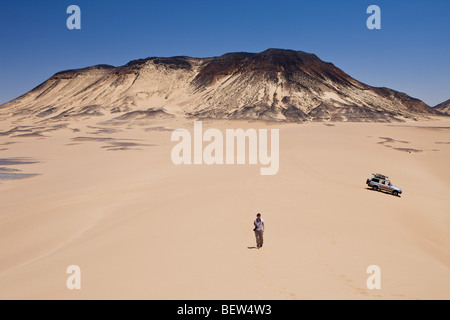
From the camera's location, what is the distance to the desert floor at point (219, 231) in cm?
653

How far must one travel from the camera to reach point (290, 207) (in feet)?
42.1

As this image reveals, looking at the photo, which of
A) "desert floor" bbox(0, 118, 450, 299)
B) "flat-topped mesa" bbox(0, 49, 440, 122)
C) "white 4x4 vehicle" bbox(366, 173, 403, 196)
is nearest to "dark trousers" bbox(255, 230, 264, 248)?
"desert floor" bbox(0, 118, 450, 299)

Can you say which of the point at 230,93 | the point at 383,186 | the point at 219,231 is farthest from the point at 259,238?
the point at 230,93

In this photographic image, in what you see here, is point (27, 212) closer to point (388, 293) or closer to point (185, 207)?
point (185, 207)

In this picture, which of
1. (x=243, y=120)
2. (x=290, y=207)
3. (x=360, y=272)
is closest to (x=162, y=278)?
(x=360, y=272)

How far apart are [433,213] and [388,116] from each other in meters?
58.4

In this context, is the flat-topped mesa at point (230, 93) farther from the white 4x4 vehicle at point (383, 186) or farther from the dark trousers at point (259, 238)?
the dark trousers at point (259, 238)

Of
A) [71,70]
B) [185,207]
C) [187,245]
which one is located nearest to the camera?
[187,245]

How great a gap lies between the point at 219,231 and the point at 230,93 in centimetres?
7028

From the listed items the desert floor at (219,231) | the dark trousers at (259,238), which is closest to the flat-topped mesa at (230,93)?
the desert floor at (219,231)

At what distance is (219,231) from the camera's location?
10.0 meters
